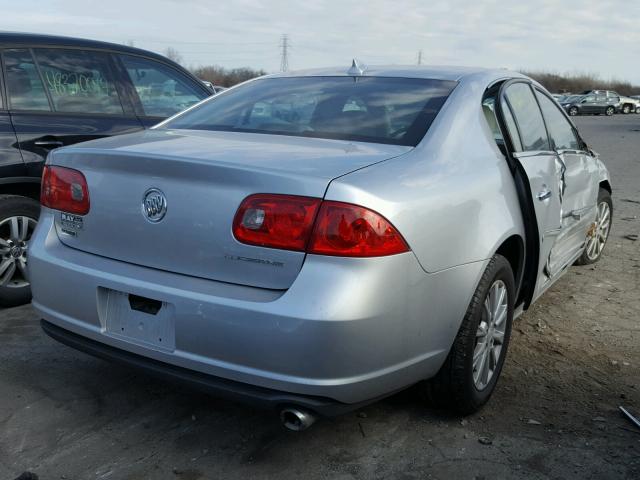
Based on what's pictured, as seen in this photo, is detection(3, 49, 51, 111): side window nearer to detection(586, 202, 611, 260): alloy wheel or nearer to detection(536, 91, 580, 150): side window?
→ detection(536, 91, 580, 150): side window

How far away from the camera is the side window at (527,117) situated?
374 cm

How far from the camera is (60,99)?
4777mm

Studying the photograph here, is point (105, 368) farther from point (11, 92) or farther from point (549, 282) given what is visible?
point (549, 282)

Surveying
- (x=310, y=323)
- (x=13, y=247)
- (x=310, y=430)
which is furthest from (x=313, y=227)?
(x=13, y=247)

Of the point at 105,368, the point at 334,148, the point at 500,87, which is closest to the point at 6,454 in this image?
the point at 105,368

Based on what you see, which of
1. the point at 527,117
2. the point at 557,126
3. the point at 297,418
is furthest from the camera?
the point at 557,126

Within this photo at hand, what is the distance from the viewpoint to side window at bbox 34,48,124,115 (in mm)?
4750

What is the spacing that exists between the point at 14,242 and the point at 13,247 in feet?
0.11

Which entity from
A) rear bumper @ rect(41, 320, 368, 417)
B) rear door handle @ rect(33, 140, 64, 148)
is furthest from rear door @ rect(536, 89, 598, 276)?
rear door handle @ rect(33, 140, 64, 148)

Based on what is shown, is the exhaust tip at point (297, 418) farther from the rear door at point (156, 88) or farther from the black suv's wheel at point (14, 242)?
the rear door at point (156, 88)

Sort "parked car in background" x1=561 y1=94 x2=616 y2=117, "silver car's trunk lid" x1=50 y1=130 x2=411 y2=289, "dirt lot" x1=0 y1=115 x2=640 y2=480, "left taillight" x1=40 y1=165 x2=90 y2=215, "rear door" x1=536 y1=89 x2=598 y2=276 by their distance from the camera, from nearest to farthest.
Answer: "silver car's trunk lid" x1=50 y1=130 x2=411 y2=289
"dirt lot" x1=0 y1=115 x2=640 y2=480
"left taillight" x1=40 y1=165 x2=90 y2=215
"rear door" x1=536 y1=89 x2=598 y2=276
"parked car in background" x1=561 y1=94 x2=616 y2=117

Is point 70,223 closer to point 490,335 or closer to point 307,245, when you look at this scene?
point 307,245

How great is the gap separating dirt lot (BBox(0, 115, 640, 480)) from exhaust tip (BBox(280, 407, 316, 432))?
1.02ft

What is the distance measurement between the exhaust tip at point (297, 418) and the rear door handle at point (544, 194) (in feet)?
5.92
